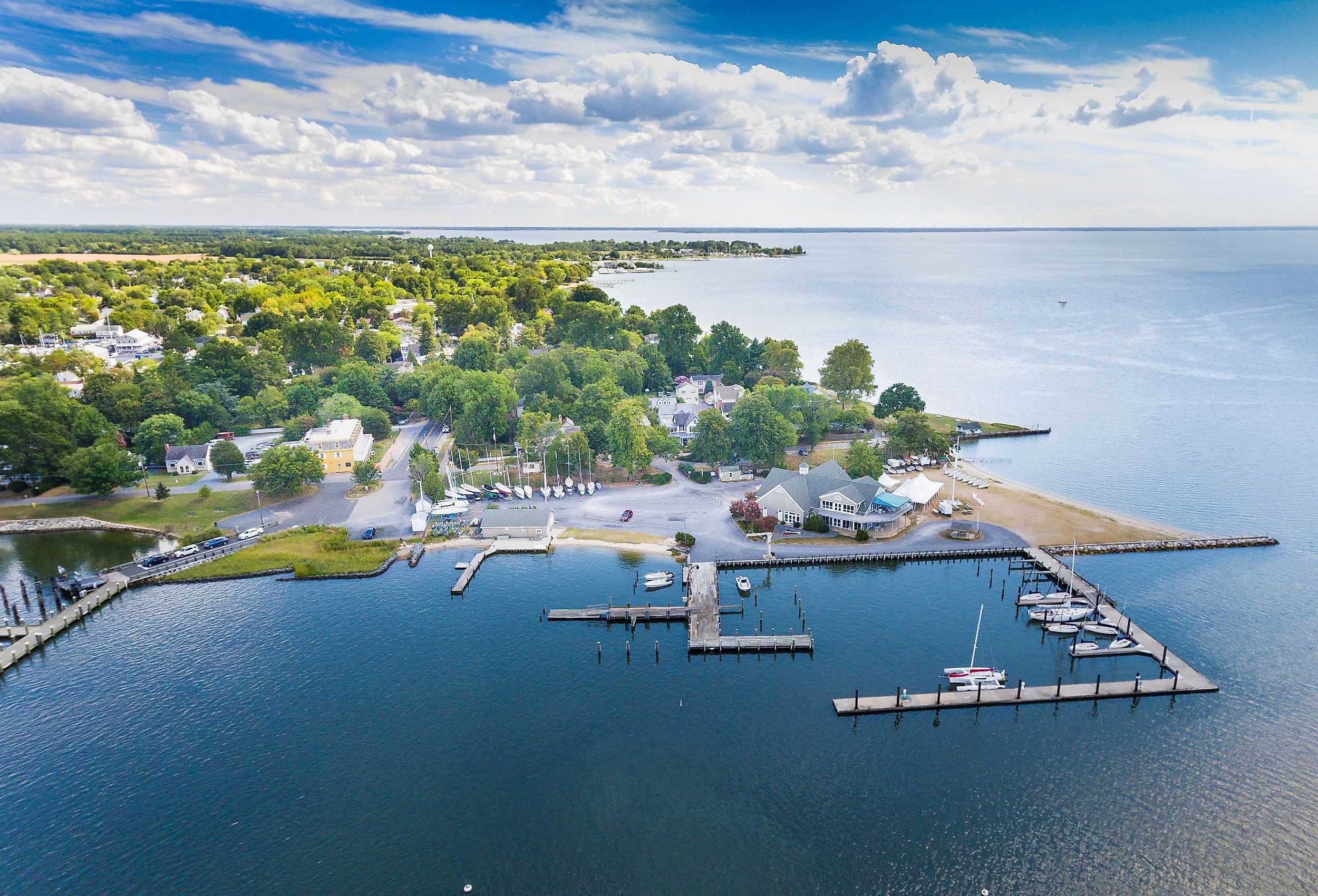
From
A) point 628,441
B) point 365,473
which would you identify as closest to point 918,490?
point 628,441

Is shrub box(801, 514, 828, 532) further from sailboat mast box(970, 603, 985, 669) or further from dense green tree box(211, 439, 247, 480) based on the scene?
dense green tree box(211, 439, 247, 480)

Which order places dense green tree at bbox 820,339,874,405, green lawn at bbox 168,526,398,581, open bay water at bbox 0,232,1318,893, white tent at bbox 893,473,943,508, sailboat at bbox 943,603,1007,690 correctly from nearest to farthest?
open bay water at bbox 0,232,1318,893
sailboat at bbox 943,603,1007,690
green lawn at bbox 168,526,398,581
white tent at bbox 893,473,943,508
dense green tree at bbox 820,339,874,405

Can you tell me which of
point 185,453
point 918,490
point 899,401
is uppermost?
point 899,401

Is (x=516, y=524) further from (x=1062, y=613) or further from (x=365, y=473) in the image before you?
(x=1062, y=613)

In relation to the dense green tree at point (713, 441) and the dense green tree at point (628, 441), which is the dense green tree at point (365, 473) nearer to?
the dense green tree at point (628, 441)

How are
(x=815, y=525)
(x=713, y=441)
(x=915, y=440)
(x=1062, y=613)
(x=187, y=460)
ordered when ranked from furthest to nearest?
(x=187, y=460)
(x=915, y=440)
(x=713, y=441)
(x=815, y=525)
(x=1062, y=613)

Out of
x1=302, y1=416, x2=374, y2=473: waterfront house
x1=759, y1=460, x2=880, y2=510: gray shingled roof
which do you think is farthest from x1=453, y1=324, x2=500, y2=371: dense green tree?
x1=759, y1=460, x2=880, y2=510: gray shingled roof
